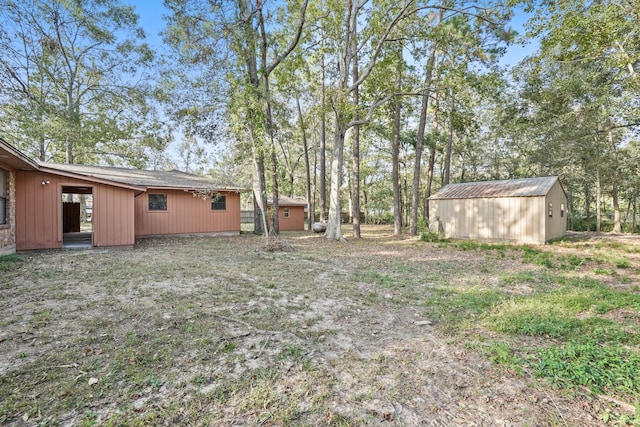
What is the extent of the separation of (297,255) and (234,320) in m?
5.11

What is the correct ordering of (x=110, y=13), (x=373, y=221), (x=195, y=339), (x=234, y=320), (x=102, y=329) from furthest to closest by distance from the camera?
(x=373, y=221)
(x=110, y=13)
(x=234, y=320)
(x=102, y=329)
(x=195, y=339)

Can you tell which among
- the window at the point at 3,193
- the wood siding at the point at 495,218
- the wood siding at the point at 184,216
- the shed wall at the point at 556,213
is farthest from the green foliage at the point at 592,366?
the wood siding at the point at 184,216

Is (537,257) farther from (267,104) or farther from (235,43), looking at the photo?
(235,43)

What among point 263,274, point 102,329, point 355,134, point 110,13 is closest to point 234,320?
point 102,329

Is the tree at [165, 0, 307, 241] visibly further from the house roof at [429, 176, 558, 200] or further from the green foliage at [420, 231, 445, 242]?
the house roof at [429, 176, 558, 200]

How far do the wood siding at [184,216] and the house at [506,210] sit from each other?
33.1ft

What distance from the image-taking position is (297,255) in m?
8.73

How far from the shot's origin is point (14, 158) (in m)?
6.72

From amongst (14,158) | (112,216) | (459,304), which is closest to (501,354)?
(459,304)

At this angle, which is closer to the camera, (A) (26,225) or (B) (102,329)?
(B) (102,329)

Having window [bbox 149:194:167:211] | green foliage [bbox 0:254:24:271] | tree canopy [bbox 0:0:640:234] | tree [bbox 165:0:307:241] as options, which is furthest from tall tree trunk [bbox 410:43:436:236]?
green foliage [bbox 0:254:24:271]

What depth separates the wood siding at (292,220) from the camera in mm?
18453

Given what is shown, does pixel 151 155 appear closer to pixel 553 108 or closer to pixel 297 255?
pixel 297 255

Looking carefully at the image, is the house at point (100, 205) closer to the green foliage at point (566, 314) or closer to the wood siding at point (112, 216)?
the wood siding at point (112, 216)
